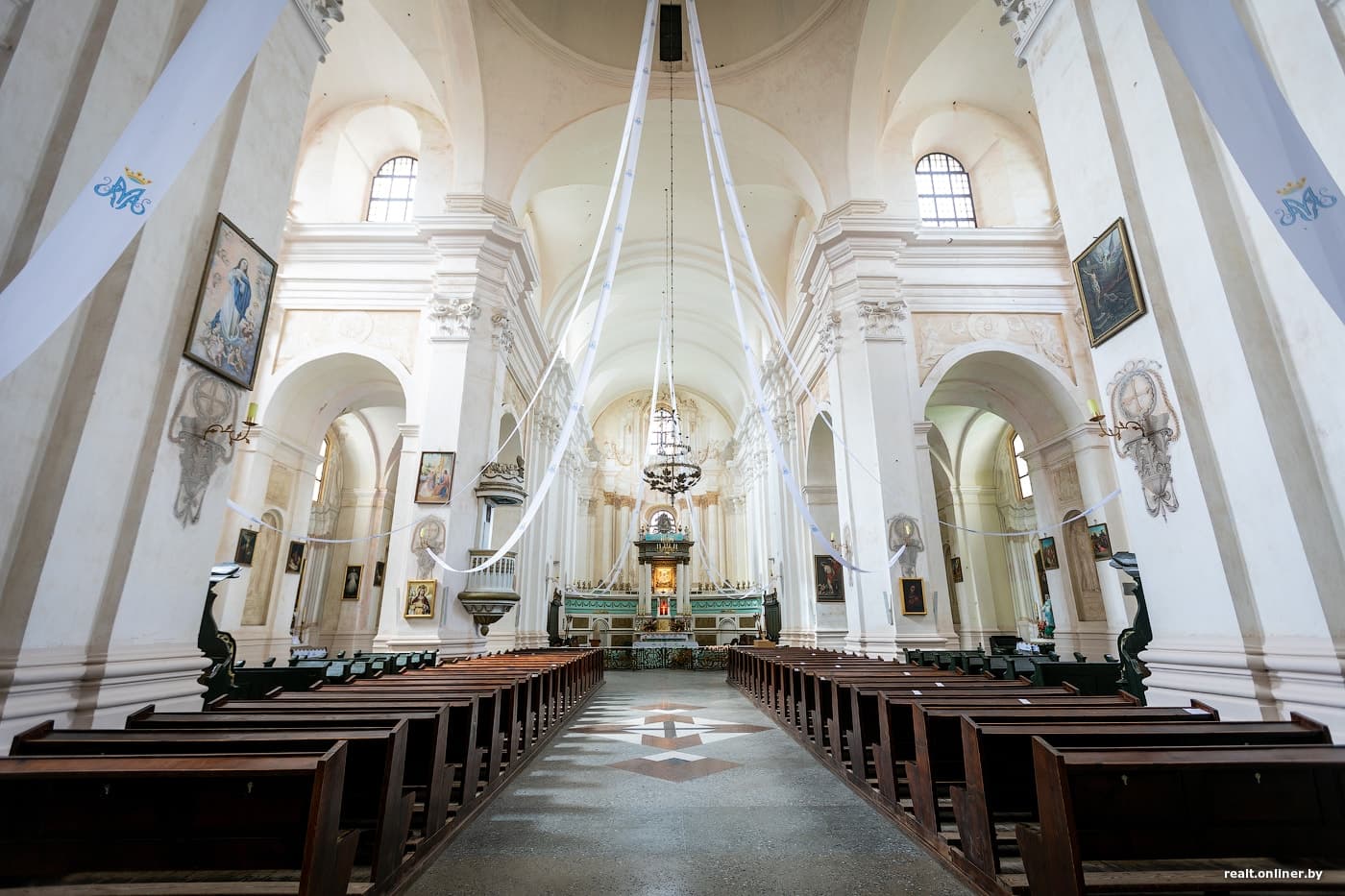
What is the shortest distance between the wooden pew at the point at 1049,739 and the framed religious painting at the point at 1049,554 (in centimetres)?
872

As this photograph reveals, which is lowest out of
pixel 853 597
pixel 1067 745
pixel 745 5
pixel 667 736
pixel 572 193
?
pixel 667 736

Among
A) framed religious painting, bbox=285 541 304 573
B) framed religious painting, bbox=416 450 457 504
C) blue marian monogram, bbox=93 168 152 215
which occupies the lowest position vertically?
framed religious painting, bbox=285 541 304 573

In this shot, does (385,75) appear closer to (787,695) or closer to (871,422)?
(871,422)

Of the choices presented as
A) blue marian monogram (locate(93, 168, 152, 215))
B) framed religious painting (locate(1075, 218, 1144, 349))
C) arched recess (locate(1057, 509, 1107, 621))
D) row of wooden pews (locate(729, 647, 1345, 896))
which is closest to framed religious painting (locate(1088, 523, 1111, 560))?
arched recess (locate(1057, 509, 1107, 621))

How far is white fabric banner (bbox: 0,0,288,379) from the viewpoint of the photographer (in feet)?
6.37

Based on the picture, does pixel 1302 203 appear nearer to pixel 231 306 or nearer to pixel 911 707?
pixel 911 707

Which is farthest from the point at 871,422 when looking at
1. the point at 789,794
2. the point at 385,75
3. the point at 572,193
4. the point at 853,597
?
the point at 385,75

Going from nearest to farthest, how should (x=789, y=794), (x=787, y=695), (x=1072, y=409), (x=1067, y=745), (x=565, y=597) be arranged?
(x=1067, y=745) < (x=789, y=794) < (x=787, y=695) < (x=1072, y=409) < (x=565, y=597)

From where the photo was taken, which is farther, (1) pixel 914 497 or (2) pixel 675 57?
(2) pixel 675 57

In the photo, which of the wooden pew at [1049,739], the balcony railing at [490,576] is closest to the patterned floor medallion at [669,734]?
the wooden pew at [1049,739]

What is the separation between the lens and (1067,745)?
7.02ft

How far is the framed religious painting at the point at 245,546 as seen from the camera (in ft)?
29.9

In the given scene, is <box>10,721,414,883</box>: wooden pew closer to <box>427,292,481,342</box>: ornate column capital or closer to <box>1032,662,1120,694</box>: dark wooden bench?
<box>1032,662,1120,694</box>: dark wooden bench

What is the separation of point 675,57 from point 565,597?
48.2 ft
